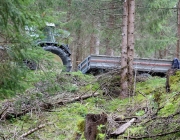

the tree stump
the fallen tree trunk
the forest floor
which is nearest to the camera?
the forest floor

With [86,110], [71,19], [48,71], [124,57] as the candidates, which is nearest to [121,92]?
[124,57]

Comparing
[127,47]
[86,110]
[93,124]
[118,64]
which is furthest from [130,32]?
[93,124]

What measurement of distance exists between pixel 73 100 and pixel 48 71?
160 centimetres

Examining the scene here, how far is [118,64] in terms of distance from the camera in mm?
10820

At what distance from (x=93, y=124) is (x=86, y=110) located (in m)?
3.14

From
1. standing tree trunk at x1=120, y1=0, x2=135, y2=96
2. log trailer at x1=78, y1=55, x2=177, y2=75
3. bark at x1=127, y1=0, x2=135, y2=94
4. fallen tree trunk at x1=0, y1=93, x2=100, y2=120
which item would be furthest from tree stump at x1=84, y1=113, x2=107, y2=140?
log trailer at x1=78, y1=55, x2=177, y2=75

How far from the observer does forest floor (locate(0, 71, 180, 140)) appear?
3631mm

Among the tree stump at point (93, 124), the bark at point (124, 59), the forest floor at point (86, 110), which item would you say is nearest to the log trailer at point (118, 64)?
the forest floor at point (86, 110)

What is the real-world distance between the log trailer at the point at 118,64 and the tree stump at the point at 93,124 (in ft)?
22.6

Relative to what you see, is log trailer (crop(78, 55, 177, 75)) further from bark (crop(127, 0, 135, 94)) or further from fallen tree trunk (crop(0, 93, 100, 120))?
fallen tree trunk (crop(0, 93, 100, 120))

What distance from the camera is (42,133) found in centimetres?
539

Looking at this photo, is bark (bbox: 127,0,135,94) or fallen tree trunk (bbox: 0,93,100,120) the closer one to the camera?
fallen tree trunk (bbox: 0,93,100,120)

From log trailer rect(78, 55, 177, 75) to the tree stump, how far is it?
272 inches

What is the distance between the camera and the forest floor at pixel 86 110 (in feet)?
11.9
